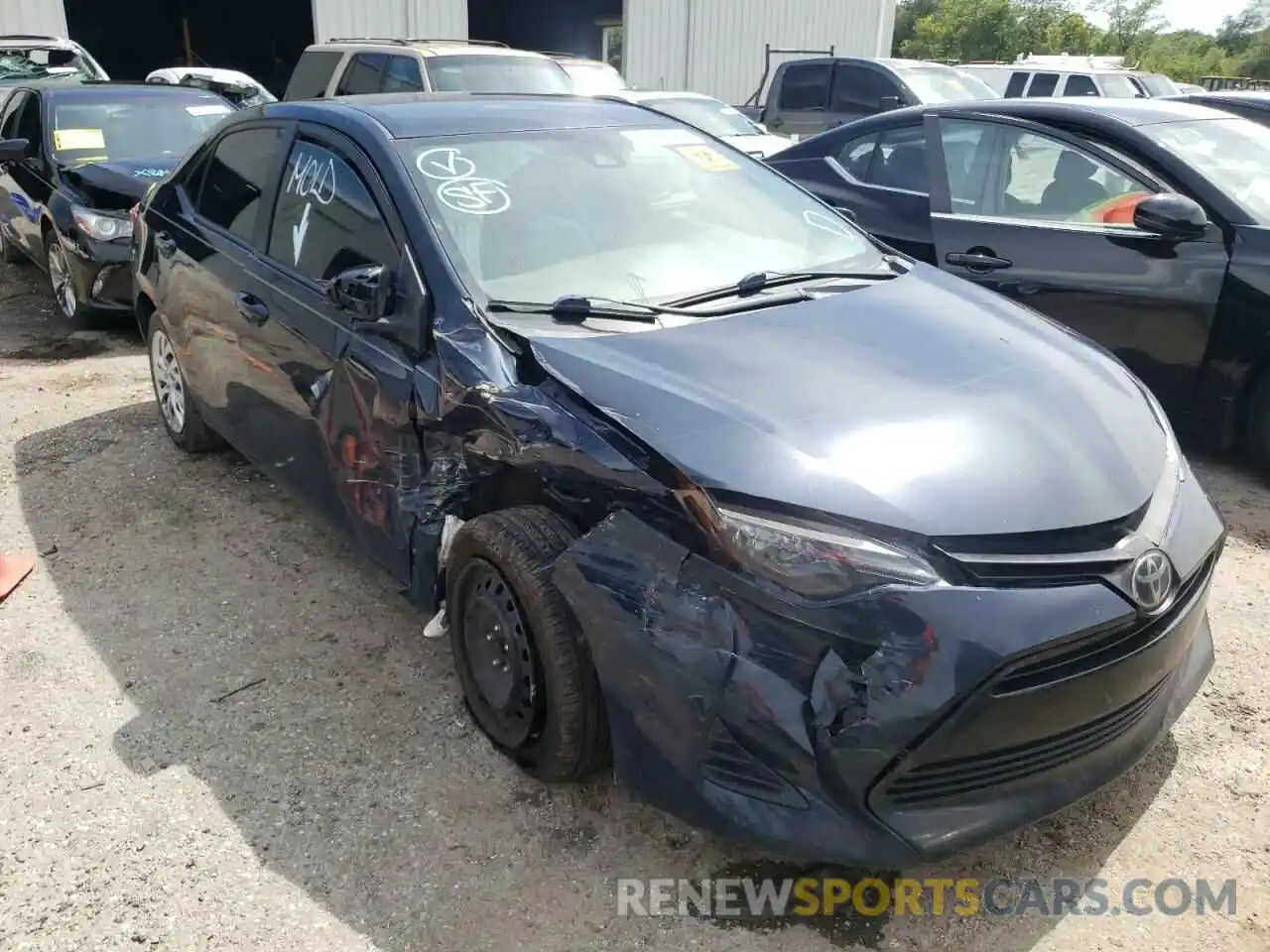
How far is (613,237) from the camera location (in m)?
3.09

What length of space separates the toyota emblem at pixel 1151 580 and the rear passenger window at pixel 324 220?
2.05m

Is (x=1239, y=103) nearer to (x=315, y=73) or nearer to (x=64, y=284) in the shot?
(x=64, y=284)

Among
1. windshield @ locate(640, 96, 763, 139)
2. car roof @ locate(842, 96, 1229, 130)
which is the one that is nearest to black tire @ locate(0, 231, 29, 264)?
windshield @ locate(640, 96, 763, 139)

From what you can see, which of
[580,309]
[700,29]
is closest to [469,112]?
[580,309]

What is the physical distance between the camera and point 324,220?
3352mm

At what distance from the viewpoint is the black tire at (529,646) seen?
2.41 metres

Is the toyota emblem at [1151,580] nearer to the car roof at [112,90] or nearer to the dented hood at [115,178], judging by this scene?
the dented hood at [115,178]

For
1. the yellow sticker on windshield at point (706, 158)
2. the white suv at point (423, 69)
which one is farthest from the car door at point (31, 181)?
the yellow sticker on windshield at point (706, 158)

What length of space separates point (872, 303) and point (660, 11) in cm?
1808

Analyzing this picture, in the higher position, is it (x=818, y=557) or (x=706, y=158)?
(x=706, y=158)

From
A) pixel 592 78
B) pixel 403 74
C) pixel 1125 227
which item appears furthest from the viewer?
pixel 592 78

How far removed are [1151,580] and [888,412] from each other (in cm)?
65

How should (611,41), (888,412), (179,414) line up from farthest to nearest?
1. (611,41)
2. (179,414)
3. (888,412)

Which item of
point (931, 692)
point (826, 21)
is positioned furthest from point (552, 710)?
point (826, 21)
